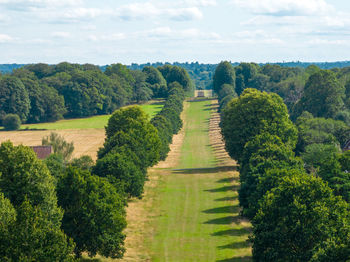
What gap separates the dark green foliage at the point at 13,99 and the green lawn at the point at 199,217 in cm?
8002

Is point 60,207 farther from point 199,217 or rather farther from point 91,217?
point 199,217

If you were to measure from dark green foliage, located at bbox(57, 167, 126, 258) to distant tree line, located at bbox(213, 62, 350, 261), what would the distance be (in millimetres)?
12709

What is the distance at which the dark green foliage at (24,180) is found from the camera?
44.0 meters


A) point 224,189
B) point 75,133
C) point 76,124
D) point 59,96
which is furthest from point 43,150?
point 59,96

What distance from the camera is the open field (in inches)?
4692

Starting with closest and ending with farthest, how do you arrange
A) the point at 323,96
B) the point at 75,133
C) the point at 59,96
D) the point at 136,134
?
the point at 136,134 < the point at 323,96 < the point at 75,133 < the point at 59,96

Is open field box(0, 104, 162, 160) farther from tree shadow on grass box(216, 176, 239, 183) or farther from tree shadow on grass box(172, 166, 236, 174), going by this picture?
tree shadow on grass box(216, 176, 239, 183)

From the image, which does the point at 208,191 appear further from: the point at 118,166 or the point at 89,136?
the point at 89,136

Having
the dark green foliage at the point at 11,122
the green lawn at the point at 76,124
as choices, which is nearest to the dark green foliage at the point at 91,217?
the green lawn at the point at 76,124

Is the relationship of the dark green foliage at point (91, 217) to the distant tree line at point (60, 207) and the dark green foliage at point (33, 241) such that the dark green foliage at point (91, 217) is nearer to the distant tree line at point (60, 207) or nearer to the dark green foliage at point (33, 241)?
the distant tree line at point (60, 207)

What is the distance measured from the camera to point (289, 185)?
39.4 meters

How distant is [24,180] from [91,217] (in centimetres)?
733

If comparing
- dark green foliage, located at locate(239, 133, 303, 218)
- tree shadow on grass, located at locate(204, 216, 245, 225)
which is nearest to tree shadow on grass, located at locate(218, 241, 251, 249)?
dark green foliage, located at locate(239, 133, 303, 218)

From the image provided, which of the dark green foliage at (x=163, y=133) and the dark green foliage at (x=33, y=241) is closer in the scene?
the dark green foliage at (x=33, y=241)
